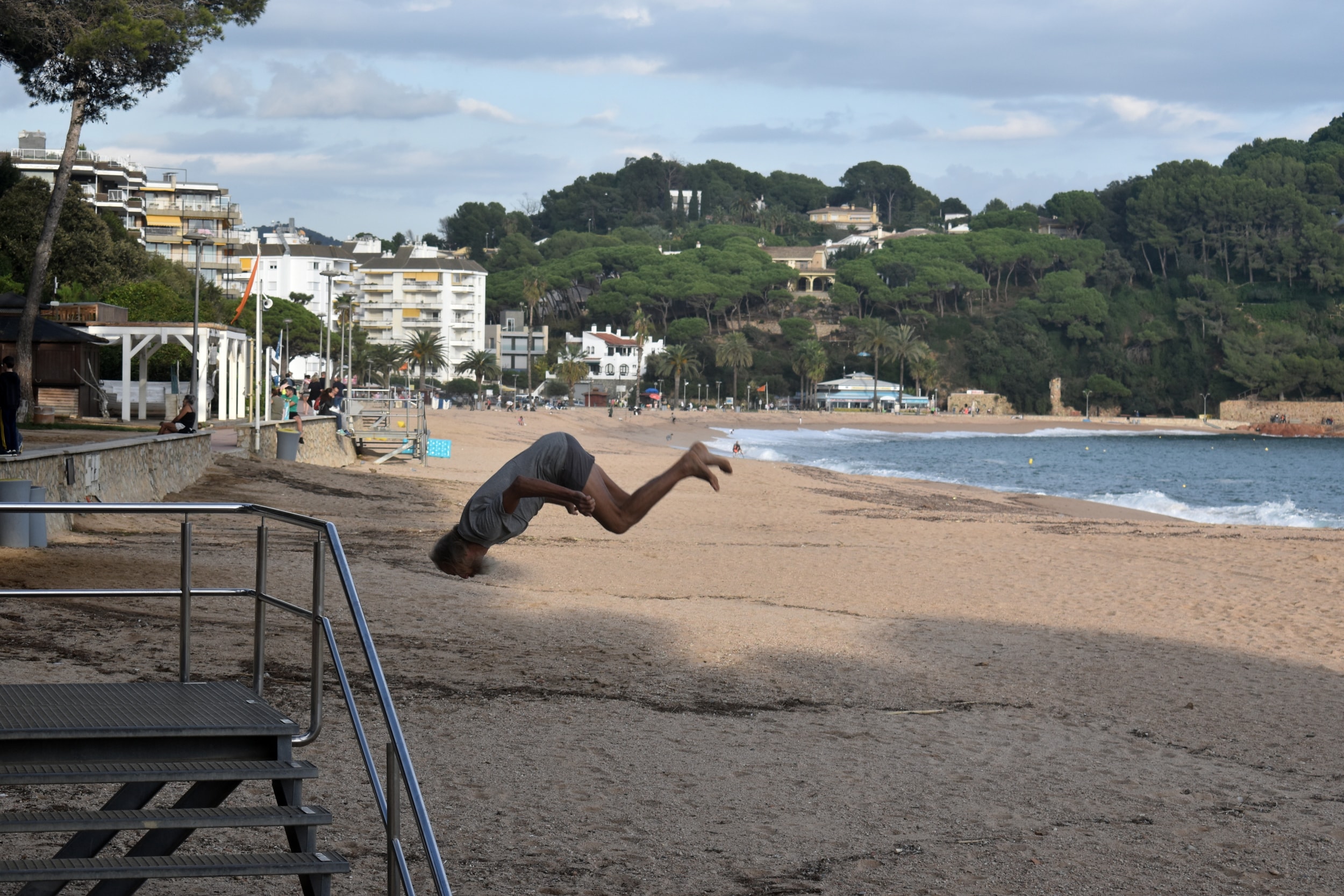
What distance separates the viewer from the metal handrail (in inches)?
135

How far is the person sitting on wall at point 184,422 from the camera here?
71.1 ft

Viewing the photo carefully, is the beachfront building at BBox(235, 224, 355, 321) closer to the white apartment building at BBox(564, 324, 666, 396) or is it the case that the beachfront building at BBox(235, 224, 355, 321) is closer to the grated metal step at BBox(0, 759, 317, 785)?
the white apartment building at BBox(564, 324, 666, 396)

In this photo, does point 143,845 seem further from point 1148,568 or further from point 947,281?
point 947,281

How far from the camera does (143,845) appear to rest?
12.9 ft

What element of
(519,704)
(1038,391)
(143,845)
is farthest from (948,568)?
(1038,391)

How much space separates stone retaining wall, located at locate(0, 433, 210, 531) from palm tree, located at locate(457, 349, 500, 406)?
319ft

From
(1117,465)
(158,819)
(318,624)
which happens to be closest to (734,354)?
(1117,465)

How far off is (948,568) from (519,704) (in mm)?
10554

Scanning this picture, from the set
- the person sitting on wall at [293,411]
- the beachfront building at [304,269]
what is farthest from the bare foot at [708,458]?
the beachfront building at [304,269]

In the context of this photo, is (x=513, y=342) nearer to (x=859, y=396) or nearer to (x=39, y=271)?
(x=859, y=396)

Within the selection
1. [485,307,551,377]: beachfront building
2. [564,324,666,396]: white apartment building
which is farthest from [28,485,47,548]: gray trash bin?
[485,307,551,377]: beachfront building

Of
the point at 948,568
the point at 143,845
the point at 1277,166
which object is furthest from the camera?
the point at 1277,166

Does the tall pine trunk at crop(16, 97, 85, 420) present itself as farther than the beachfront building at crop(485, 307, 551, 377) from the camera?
No

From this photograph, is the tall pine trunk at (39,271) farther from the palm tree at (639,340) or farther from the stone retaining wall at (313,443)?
the palm tree at (639,340)
